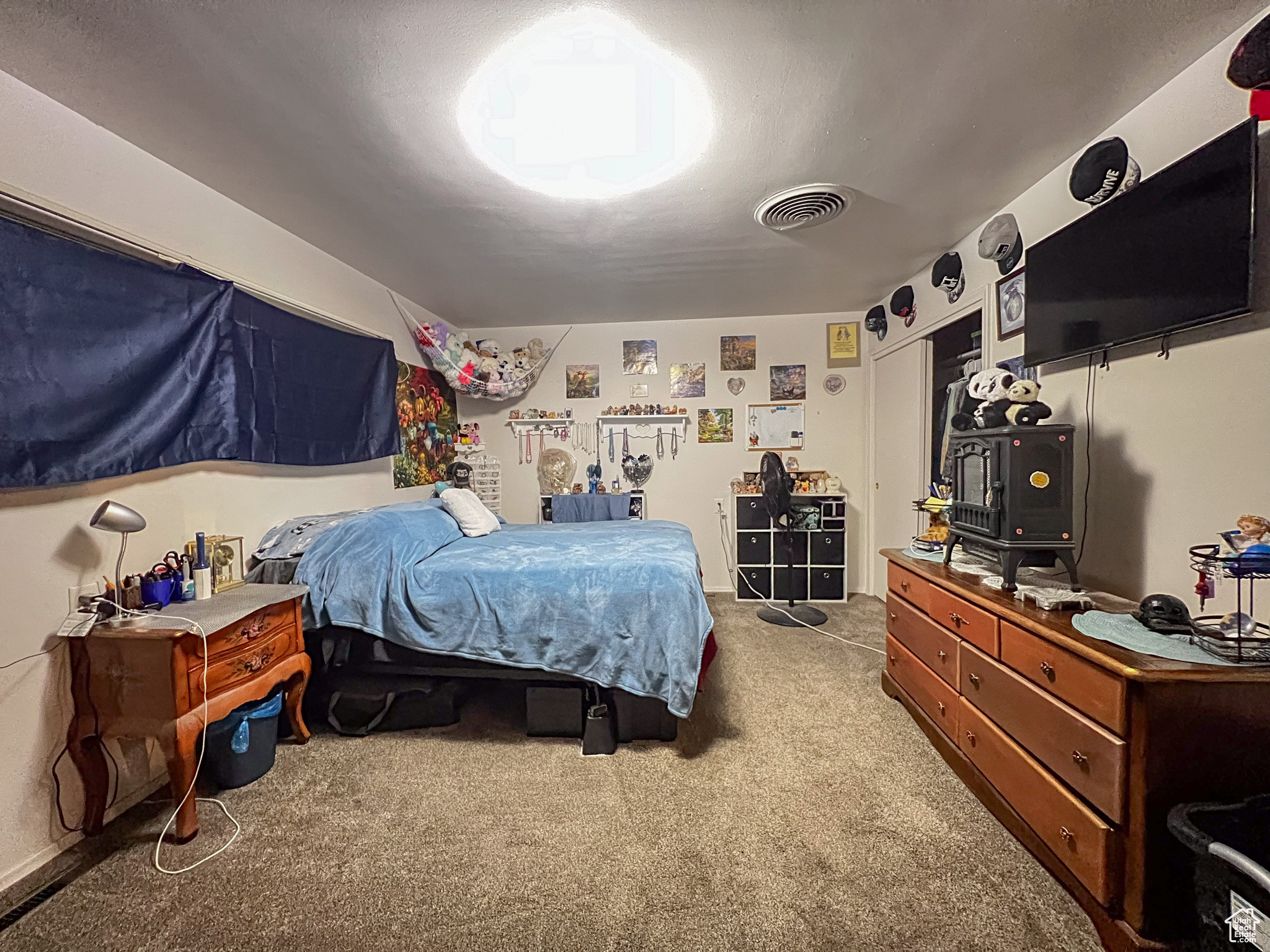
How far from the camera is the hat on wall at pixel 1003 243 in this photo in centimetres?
225

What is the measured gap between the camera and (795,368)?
4.23 meters

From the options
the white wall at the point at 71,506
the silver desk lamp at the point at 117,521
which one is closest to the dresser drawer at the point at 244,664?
the silver desk lamp at the point at 117,521

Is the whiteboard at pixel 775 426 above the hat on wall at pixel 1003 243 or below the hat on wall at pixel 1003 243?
below

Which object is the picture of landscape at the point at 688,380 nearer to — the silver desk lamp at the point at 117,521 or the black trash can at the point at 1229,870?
the silver desk lamp at the point at 117,521

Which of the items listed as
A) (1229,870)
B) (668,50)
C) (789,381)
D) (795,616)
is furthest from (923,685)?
(789,381)

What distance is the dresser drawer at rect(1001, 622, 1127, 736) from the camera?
45.7 inches

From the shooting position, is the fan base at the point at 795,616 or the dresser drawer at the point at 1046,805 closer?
the dresser drawer at the point at 1046,805

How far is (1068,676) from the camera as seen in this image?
51.2 inches

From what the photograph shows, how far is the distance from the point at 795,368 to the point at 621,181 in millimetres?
2674

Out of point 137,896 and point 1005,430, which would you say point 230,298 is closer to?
point 137,896

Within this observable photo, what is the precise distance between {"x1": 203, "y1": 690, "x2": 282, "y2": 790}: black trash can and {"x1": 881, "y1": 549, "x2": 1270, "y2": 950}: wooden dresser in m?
2.63

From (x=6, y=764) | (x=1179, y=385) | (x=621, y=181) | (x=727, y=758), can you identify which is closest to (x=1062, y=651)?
(x=1179, y=385)

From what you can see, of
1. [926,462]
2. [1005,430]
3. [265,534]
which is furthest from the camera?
[926,462]

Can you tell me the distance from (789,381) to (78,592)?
171 inches
